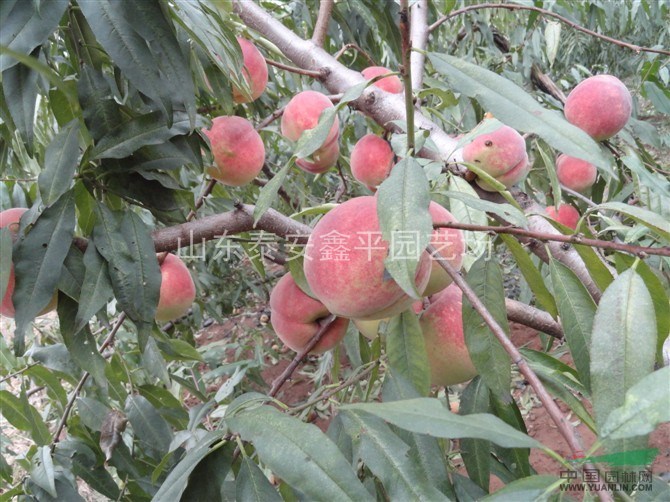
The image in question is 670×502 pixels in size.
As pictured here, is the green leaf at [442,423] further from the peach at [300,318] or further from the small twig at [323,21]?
the small twig at [323,21]

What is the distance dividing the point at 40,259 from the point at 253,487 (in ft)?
1.16

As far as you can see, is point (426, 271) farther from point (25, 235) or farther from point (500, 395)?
point (25, 235)

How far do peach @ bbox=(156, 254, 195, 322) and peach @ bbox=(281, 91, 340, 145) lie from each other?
0.36 m

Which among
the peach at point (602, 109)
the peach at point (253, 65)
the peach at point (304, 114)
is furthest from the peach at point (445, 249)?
the peach at point (602, 109)

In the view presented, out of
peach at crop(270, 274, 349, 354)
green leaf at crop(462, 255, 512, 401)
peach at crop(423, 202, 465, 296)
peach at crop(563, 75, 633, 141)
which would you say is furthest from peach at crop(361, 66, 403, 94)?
green leaf at crop(462, 255, 512, 401)

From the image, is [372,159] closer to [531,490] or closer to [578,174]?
[578,174]

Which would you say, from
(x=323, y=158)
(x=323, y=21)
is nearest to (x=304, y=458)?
(x=323, y=158)

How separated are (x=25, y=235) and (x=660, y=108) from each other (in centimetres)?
144

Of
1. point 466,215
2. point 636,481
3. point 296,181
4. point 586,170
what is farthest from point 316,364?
point 636,481

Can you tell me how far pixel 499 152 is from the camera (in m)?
1.01

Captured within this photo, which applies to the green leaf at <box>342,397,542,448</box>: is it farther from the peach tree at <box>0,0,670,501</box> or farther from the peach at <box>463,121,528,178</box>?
the peach at <box>463,121,528,178</box>

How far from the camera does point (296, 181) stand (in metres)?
2.04

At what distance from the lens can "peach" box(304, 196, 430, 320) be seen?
1.98 feet

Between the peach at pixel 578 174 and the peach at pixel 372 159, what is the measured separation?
0.52 metres
